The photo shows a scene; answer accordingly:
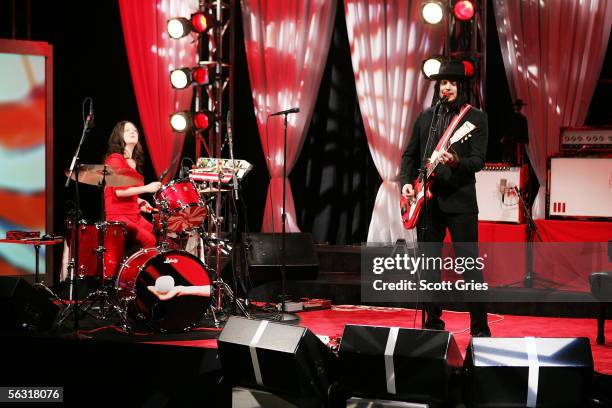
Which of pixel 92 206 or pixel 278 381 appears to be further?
pixel 92 206

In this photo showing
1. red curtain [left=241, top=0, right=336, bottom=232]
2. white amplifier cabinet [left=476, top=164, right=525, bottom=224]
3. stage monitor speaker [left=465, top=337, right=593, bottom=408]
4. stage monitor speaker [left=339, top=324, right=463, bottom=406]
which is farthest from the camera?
red curtain [left=241, top=0, right=336, bottom=232]

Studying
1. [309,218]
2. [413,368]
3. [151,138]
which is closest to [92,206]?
[151,138]

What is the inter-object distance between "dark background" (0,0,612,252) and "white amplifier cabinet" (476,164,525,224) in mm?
1490

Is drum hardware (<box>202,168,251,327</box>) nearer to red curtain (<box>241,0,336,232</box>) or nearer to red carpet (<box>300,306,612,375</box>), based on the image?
red carpet (<box>300,306,612,375</box>)

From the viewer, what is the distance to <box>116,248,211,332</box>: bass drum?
5551 mm

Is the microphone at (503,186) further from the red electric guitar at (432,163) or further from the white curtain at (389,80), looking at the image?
the red electric guitar at (432,163)

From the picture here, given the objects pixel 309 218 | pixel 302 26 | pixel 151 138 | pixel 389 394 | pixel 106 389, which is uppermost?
pixel 302 26

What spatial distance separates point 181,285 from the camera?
5.62 metres

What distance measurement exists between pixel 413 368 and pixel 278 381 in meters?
0.69

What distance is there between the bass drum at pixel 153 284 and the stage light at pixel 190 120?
2369mm

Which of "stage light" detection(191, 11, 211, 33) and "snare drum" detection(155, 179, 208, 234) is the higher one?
"stage light" detection(191, 11, 211, 33)

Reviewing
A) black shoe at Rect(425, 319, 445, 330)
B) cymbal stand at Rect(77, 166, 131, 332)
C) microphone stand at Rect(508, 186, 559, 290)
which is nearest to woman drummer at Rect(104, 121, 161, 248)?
cymbal stand at Rect(77, 166, 131, 332)

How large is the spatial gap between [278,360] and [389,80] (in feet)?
14.7

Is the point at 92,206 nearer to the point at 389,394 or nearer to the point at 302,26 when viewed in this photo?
the point at 302,26
